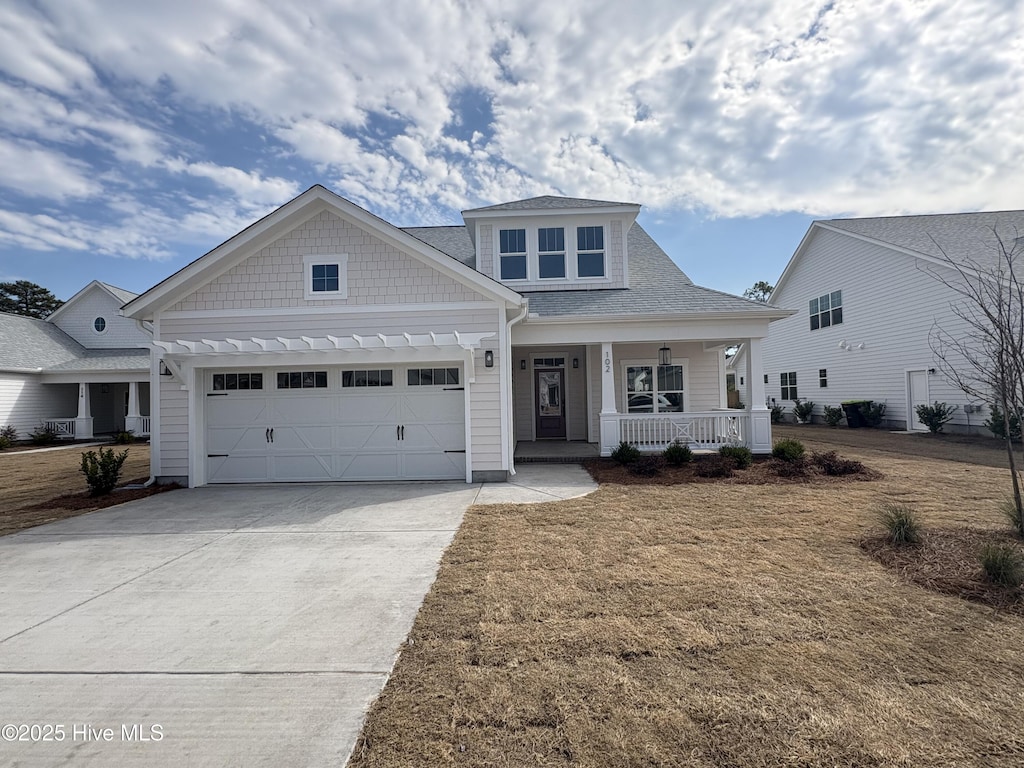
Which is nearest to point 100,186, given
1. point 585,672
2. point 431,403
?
point 431,403

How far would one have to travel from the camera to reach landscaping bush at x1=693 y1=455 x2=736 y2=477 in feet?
29.3

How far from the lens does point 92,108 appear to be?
32.0 feet

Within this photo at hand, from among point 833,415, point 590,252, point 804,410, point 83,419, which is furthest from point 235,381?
point 804,410

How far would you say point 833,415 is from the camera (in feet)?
62.9

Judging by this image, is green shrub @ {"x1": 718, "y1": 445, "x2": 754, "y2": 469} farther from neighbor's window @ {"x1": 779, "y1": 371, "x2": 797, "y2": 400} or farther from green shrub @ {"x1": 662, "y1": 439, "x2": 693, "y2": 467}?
neighbor's window @ {"x1": 779, "y1": 371, "x2": 797, "y2": 400}

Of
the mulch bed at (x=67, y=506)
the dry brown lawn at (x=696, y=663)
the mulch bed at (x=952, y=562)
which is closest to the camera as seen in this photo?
the dry brown lawn at (x=696, y=663)

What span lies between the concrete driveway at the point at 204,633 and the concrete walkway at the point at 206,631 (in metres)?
0.01

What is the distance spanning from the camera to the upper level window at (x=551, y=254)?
12.3m

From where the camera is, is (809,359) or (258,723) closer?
→ (258,723)

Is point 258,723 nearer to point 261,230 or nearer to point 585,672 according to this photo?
point 585,672

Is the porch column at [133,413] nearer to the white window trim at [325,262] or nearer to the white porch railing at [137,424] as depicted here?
the white porch railing at [137,424]

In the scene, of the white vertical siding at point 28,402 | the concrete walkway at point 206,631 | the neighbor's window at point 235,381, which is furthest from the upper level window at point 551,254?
the white vertical siding at point 28,402

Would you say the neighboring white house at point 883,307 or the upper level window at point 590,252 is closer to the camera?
the upper level window at point 590,252

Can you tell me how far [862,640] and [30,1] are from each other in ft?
42.5
